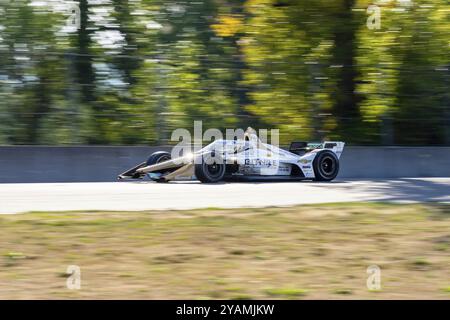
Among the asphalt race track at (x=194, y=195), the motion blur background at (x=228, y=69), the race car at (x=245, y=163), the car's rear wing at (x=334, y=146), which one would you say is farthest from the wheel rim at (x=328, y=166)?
the motion blur background at (x=228, y=69)

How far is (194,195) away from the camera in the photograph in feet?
38.7

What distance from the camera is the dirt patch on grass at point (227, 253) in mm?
6387

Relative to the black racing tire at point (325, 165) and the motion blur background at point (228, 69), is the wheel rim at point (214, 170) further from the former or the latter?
the motion blur background at point (228, 69)

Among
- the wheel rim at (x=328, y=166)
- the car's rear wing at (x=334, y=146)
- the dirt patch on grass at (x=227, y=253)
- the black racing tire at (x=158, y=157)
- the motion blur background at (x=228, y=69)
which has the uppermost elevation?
the motion blur background at (x=228, y=69)

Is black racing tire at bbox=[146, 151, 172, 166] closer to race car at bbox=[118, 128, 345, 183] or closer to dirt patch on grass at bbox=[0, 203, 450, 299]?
race car at bbox=[118, 128, 345, 183]

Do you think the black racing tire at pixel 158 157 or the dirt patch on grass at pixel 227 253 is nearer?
the dirt patch on grass at pixel 227 253

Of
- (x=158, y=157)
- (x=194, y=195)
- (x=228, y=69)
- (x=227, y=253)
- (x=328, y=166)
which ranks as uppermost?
(x=228, y=69)

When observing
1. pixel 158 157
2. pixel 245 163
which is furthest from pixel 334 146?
pixel 158 157

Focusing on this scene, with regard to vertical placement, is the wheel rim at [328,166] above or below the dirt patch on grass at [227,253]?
above

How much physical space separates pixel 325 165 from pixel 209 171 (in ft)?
8.70

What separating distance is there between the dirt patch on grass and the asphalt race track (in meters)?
0.88

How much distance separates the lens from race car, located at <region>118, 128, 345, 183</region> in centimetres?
1402

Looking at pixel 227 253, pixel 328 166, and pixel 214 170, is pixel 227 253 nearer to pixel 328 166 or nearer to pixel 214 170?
pixel 214 170

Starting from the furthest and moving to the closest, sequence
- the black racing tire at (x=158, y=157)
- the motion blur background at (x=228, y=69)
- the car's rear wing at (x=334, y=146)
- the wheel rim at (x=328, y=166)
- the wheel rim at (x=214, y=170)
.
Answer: the motion blur background at (x=228, y=69) < the car's rear wing at (x=334, y=146) < the wheel rim at (x=328, y=166) < the black racing tire at (x=158, y=157) < the wheel rim at (x=214, y=170)
